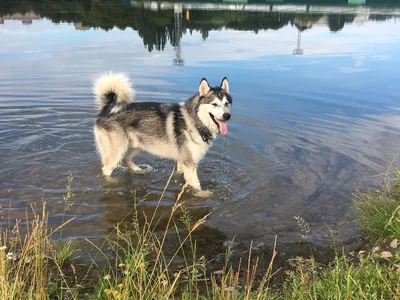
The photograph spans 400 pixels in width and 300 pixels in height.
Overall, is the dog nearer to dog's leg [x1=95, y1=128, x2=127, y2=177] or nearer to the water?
dog's leg [x1=95, y1=128, x2=127, y2=177]

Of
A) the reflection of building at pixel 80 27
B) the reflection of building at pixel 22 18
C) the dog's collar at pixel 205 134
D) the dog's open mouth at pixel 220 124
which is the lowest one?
the dog's collar at pixel 205 134

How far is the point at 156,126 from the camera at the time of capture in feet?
20.0

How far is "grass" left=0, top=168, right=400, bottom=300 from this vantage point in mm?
2760

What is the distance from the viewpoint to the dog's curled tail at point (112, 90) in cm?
603

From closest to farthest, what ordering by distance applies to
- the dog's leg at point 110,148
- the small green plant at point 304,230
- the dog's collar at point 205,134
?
1. the small green plant at point 304,230
2. the dog's collar at point 205,134
3. the dog's leg at point 110,148

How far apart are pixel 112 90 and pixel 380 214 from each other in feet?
14.0

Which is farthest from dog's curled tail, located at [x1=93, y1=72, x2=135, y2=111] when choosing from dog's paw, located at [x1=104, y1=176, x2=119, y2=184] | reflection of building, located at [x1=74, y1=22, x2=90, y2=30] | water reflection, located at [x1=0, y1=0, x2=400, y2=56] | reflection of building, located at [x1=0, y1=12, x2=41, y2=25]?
reflection of building, located at [x1=0, y1=12, x2=41, y2=25]

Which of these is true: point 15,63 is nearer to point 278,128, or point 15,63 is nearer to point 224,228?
point 278,128

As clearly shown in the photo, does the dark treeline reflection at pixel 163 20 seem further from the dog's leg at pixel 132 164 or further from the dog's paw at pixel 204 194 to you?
the dog's paw at pixel 204 194

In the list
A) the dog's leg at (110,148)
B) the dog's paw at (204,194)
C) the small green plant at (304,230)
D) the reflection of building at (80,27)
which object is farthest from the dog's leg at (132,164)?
the reflection of building at (80,27)

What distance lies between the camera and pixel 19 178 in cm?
613

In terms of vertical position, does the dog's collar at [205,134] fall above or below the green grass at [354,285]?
above

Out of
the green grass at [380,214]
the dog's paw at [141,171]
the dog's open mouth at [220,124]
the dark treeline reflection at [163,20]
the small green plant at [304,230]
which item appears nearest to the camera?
the green grass at [380,214]

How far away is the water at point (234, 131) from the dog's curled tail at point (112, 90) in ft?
4.18
